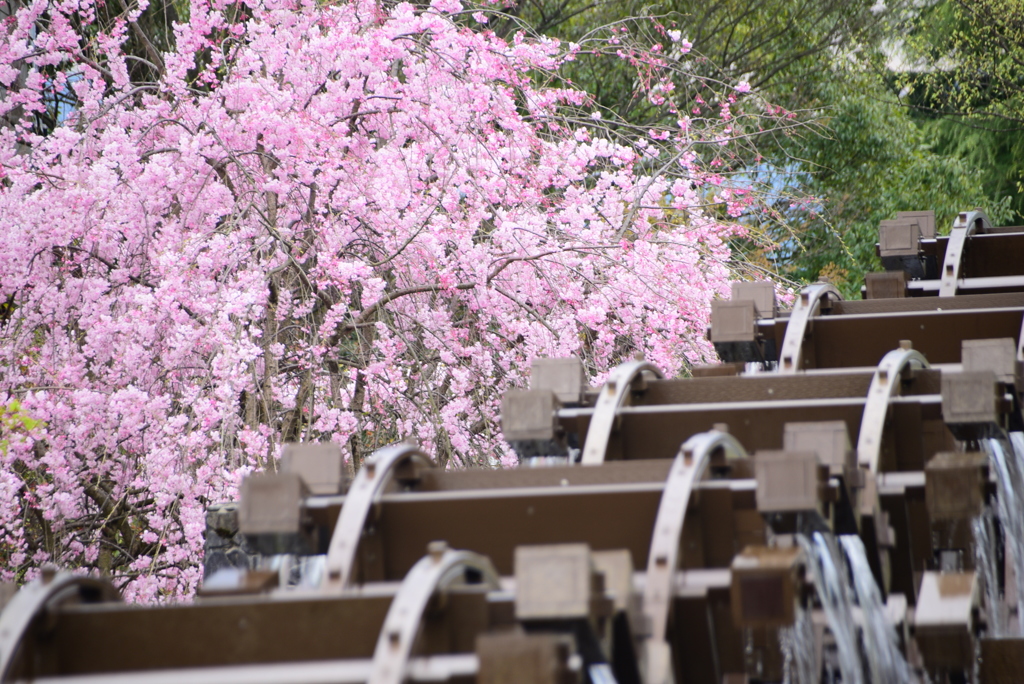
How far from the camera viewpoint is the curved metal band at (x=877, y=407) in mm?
4309

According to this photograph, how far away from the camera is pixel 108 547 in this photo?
7.82 meters

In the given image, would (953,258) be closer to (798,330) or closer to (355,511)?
(798,330)

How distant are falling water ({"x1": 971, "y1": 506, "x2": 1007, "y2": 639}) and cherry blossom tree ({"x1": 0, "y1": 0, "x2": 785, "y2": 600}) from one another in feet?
10.8

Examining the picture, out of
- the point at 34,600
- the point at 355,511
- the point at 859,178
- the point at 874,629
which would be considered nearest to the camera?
the point at 34,600

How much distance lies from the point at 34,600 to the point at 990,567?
3737mm

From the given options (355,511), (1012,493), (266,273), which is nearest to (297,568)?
(355,511)

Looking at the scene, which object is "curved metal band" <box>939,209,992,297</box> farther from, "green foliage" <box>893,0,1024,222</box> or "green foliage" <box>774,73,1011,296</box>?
"green foliage" <box>893,0,1024,222</box>

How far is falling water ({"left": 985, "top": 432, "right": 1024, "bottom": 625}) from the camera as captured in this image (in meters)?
4.78

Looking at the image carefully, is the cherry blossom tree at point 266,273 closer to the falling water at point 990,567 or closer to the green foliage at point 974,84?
the falling water at point 990,567

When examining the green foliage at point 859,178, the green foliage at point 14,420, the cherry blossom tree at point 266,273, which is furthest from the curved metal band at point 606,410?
the green foliage at point 859,178

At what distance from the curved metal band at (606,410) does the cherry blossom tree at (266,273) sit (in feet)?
6.84

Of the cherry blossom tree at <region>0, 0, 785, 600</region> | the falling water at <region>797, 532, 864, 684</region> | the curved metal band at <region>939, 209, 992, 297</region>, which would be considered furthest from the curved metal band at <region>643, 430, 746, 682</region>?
the curved metal band at <region>939, 209, 992, 297</region>

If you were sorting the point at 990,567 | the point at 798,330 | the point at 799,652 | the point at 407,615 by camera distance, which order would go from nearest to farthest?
the point at 407,615, the point at 799,652, the point at 990,567, the point at 798,330

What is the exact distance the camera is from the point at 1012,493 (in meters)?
4.89
